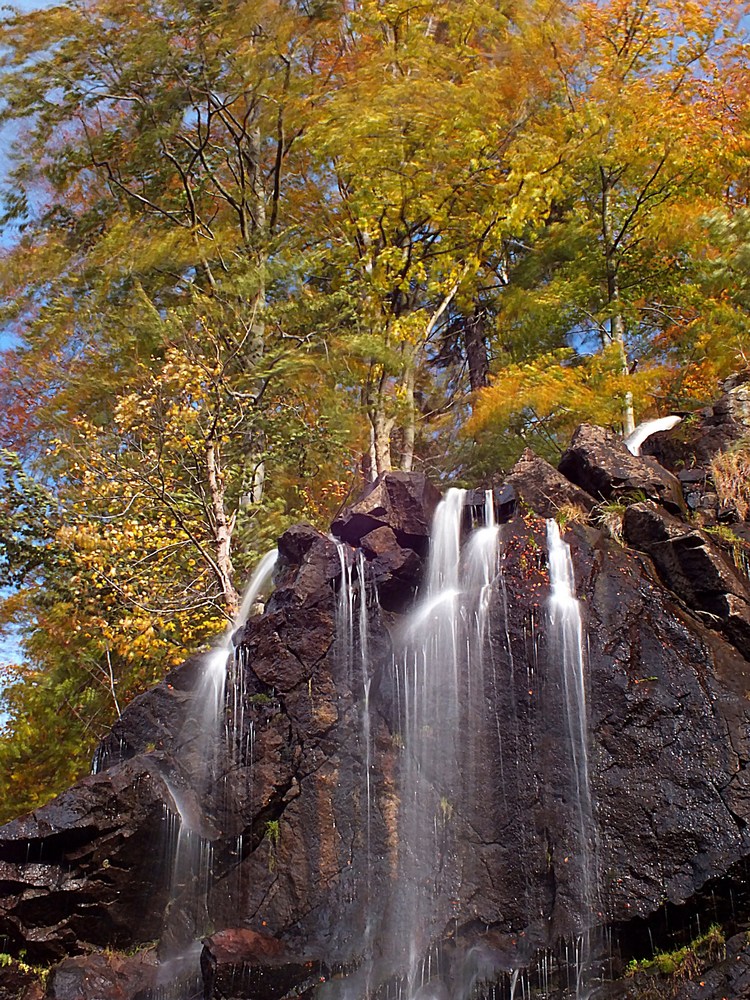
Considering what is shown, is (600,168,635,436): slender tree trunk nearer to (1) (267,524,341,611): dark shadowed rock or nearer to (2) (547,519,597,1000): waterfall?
(2) (547,519,597,1000): waterfall

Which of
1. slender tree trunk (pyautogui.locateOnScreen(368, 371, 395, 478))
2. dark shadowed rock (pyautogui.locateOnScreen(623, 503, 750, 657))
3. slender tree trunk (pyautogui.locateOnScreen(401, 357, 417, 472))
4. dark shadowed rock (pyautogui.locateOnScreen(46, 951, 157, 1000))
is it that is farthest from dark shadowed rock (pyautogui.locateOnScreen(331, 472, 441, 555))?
dark shadowed rock (pyautogui.locateOnScreen(46, 951, 157, 1000))

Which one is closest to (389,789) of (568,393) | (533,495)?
(533,495)

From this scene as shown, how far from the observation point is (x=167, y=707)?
34.9 feet

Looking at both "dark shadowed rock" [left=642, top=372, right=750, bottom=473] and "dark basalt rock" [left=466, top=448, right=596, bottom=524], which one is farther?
"dark shadowed rock" [left=642, top=372, right=750, bottom=473]

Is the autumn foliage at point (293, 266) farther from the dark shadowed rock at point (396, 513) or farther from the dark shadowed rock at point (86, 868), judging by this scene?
the dark shadowed rock at point (86, 868)

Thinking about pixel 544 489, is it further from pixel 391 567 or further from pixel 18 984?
pixel 18 984

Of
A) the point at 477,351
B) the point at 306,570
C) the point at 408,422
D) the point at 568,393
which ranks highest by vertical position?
the point at 477,351

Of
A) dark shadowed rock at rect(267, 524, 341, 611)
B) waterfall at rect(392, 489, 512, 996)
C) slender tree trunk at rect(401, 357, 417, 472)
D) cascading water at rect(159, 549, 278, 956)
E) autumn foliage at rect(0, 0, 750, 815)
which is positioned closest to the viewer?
waterfall at rect(392, 489, 512, 996)

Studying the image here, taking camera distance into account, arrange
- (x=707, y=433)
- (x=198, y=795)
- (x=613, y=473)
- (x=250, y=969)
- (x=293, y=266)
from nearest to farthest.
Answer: (x=250, y=969) → (x=198, y=795) → (x=613, y=473) → (x=707, y=433) → (x=293, y=266)

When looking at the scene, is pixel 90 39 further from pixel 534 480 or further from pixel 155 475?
pixel 534 480

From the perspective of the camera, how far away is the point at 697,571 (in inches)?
370

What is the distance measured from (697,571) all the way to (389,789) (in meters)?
4.10

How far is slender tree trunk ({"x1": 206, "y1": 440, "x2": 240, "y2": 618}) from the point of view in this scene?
12.5m

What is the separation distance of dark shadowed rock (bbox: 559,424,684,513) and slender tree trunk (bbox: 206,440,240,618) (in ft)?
16.3
